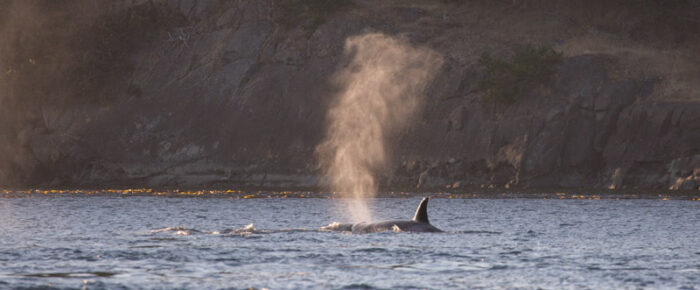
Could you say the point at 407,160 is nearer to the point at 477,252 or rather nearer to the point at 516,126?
the point at 516,126

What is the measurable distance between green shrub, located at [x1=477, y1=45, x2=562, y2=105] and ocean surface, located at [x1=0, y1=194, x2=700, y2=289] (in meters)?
29.6

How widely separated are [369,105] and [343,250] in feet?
205

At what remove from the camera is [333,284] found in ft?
86.3

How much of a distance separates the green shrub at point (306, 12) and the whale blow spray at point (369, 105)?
4.86m

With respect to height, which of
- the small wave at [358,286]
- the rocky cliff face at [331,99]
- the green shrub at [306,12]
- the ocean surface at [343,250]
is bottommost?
the small wave at [358,286]

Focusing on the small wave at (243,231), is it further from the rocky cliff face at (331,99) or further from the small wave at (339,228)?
the rocky cliff face at (331,99)

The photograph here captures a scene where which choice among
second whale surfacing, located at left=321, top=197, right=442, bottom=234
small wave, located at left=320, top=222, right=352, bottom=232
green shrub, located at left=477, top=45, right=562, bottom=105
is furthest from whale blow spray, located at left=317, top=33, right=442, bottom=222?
second whale surfacing, located at left=321, top=197, right=442, bottom=234

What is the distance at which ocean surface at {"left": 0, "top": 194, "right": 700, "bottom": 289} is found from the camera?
2716 cm

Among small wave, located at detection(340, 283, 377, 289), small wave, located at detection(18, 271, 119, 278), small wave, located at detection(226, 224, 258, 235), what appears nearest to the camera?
small wave, located at detection(340, 283, 377, 289)

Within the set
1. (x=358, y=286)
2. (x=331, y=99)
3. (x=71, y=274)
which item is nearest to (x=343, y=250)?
(x=358, y=286)

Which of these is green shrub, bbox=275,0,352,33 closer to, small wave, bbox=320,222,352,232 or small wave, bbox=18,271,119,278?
small wave, bbox=320,222,352,232

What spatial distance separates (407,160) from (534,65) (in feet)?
44.5

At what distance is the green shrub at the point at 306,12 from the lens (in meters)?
106

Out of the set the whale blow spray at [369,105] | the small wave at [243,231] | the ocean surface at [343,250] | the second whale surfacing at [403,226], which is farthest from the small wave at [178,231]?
the whale blow spray at [369,105]
